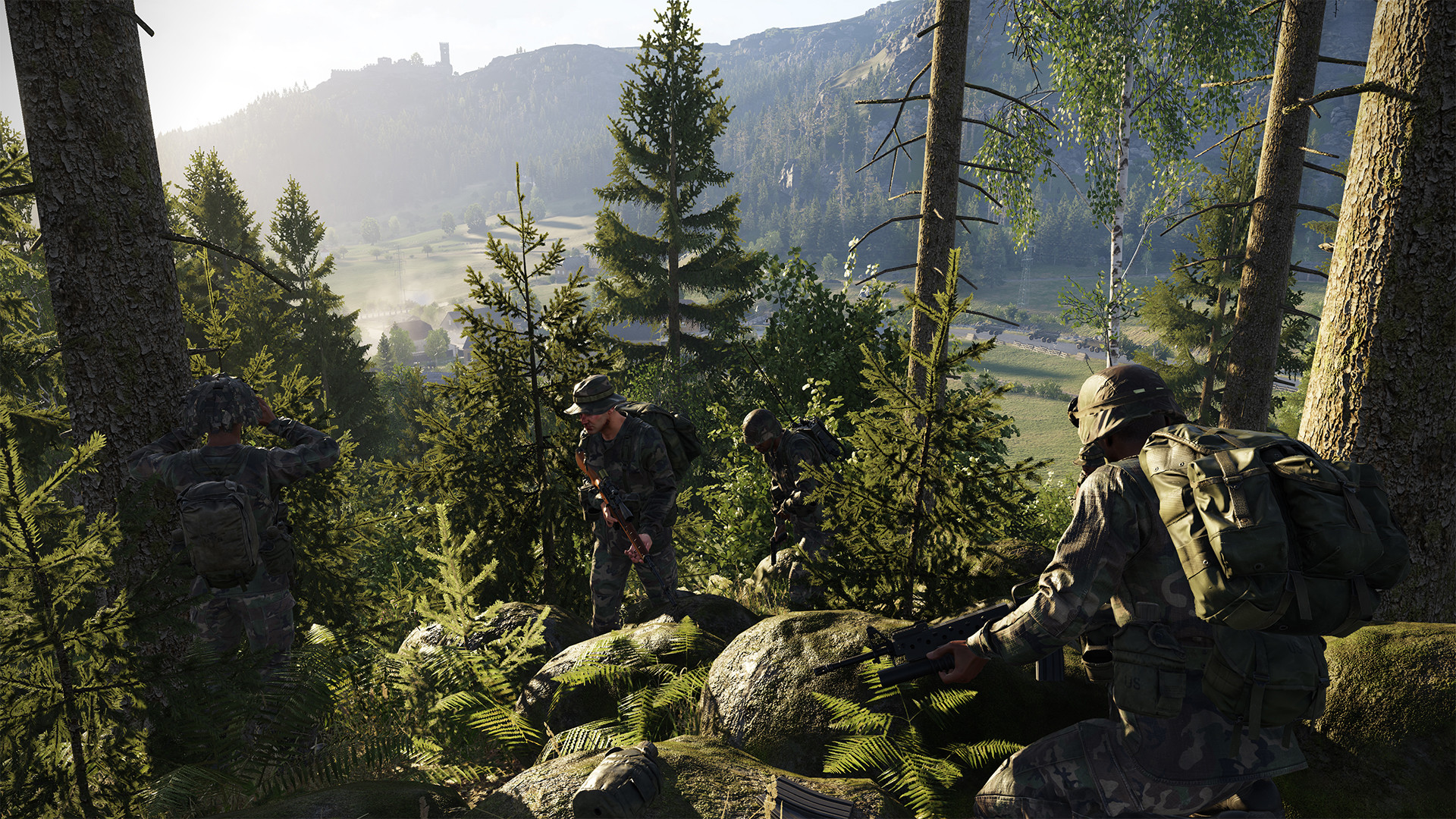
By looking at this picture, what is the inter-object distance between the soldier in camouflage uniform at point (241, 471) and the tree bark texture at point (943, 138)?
6.10m

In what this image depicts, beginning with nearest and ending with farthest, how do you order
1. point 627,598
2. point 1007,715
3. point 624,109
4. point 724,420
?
1. point 1007,715
2. point 627,598
3. point 724,420
4. point 624,109

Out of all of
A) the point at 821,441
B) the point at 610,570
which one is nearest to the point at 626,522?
the point at 610,570

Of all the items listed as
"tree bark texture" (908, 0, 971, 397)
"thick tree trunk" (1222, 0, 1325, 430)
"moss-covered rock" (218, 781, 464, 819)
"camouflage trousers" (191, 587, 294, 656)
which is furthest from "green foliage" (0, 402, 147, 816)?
"thick tree trunk" (1222, 0, 1325, 430)

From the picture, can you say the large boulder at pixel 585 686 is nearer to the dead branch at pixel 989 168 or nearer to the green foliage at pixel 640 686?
the green foliage at pixel 640 686

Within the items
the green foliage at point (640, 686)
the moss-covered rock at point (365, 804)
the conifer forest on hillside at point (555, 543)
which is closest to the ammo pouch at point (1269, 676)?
the conifer forest on hillside at point (555, 543)

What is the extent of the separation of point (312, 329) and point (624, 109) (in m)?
17.7

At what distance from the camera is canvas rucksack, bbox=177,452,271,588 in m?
4.30

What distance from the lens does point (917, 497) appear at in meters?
4.74

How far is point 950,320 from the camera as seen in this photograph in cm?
407

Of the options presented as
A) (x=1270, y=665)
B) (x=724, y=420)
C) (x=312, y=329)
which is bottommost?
(x=312, y=329)

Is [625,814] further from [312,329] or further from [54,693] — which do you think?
[312,329]

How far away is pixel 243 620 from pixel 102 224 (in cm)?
281

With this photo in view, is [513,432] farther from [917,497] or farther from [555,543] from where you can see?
[917,497]

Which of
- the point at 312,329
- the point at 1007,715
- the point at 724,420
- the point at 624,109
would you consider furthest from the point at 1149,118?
the point at 312,329
